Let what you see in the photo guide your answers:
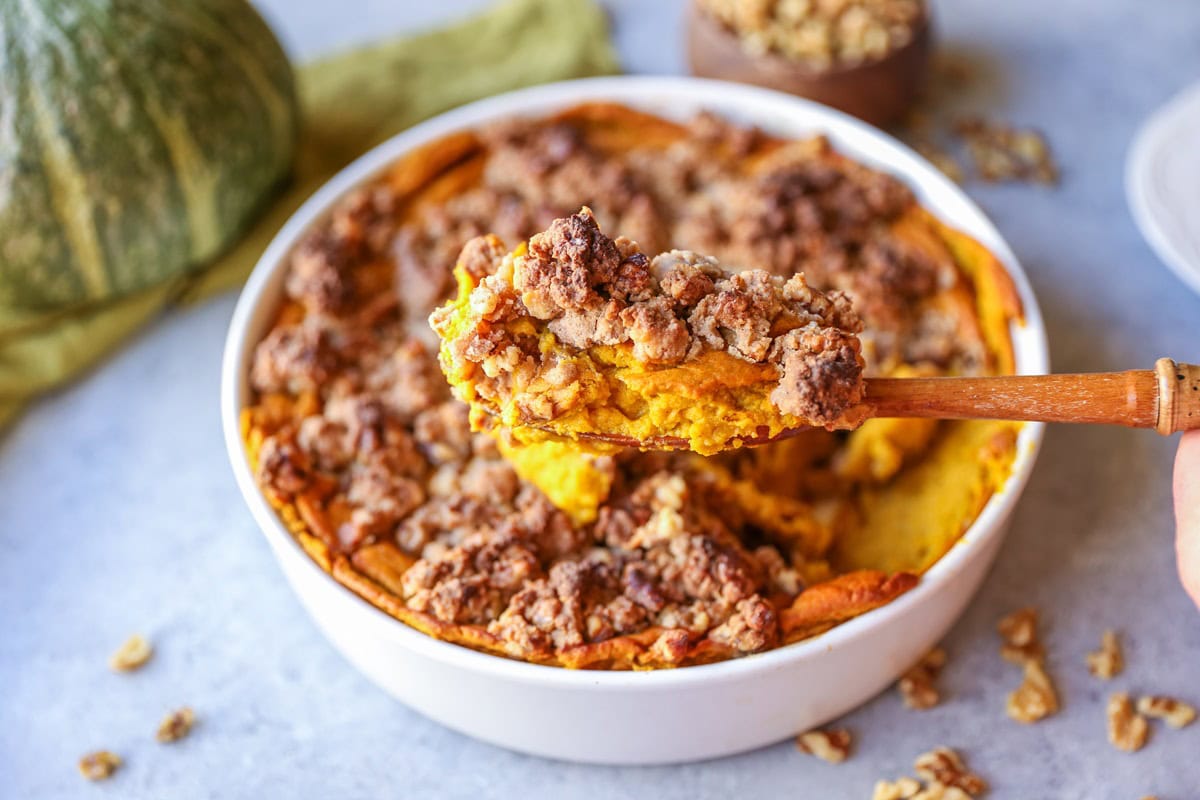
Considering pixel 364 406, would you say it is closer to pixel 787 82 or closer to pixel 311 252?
pixel 311 252

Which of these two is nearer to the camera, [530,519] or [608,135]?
[530,519]

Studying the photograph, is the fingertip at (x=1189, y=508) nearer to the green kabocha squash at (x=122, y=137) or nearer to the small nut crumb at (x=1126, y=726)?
the small nut crumb at (x=1126, y=726)

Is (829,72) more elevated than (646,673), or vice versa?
(829,72)

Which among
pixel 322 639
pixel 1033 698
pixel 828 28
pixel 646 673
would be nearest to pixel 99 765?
pixel 322 639

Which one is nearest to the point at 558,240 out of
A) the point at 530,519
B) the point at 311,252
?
the point at 530,519

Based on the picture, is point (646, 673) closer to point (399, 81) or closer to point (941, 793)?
point (941, 793)
